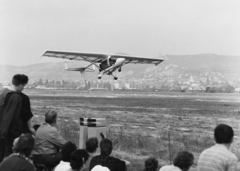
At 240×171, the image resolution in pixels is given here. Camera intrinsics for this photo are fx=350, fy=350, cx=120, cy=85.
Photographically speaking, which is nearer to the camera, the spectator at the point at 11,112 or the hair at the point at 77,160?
the hair at the point at 77,160

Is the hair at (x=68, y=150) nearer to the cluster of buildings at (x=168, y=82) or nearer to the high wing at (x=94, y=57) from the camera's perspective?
the high wing at (x=94, y=57)

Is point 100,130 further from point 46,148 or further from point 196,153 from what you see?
point 196,153

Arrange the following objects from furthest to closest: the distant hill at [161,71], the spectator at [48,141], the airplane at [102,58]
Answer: the distant hill at [161,71] → the airplane at [102,58] → the spectator at [48,141]

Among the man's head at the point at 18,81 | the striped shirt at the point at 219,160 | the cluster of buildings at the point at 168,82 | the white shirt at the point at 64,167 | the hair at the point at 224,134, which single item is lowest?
the white shirt at the point at 64,167

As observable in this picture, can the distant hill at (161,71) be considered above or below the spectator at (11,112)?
above

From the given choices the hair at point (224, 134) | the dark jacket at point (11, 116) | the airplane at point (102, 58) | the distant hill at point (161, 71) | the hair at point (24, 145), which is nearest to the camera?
the hair at point (224, 134)

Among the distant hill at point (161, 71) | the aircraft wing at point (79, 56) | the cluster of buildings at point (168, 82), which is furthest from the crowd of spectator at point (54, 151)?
the cluster of buildings at point (168, 82)

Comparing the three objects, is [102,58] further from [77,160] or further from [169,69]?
[169,69]

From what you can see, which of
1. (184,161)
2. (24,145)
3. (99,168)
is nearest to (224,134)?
(184,161)
